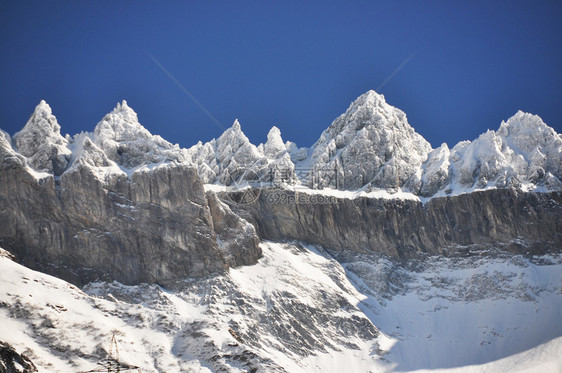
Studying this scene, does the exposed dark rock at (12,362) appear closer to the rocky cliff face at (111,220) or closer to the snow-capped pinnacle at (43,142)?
the rocky cliff face at (111,220)

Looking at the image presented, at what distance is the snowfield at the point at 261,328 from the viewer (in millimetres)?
152875

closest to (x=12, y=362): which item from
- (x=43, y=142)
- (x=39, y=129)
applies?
(x=43, y=142)

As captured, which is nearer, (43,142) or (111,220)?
(111,220)

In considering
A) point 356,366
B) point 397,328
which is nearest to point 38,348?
point 356,366

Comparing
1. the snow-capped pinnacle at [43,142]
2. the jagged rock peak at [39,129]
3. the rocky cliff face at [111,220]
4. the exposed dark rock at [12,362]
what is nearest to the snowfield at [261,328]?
the rocky cliff face at [111,220]

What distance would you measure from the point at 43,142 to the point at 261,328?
66.4m

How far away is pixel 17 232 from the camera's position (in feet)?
585

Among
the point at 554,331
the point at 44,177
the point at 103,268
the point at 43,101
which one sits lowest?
the point at 554,331

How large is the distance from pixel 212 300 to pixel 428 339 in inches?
2030

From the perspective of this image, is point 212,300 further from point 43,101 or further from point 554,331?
point 554,331

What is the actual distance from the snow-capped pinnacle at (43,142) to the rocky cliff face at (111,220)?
58cm

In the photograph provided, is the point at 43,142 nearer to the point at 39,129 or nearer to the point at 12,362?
the point at 39,129

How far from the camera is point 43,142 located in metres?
192

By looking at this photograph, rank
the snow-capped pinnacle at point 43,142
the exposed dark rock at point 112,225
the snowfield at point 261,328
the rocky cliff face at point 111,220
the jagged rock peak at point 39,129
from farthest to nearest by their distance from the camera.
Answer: the jagged rock peak at point 39,129
the snow-capped pinnacle at point 43,142
the rocky cliff face at point 111,220
the exposed dark rock at point 112,225
the snowfield at point 261,328
